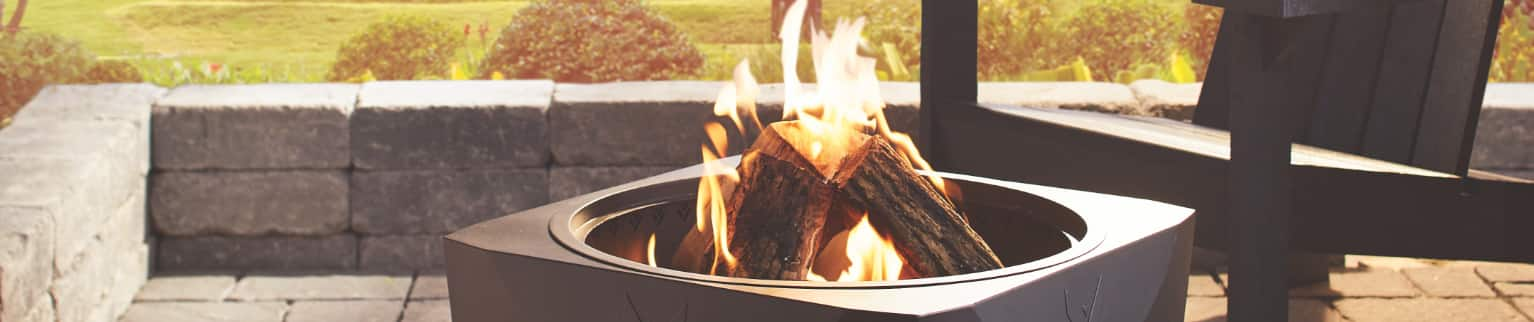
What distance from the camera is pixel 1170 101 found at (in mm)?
3688

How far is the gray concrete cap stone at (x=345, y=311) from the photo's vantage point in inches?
130

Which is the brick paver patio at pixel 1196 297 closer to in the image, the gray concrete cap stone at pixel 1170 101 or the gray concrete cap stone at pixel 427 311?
the gray concrete cap stone at pixel 427 311

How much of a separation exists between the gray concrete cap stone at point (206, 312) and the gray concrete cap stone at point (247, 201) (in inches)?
11.3

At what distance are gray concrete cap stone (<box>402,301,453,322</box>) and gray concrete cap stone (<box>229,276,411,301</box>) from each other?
0.25 feet

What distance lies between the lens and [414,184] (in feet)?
11.9

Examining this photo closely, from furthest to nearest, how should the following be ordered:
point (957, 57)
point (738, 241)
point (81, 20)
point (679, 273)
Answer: point (81, 20) < point (957, 57) < point (738, 241) < point (679, 273)

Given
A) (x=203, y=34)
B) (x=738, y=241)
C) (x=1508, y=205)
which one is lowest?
(x=203, y=34)

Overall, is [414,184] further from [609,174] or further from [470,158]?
[609,174]

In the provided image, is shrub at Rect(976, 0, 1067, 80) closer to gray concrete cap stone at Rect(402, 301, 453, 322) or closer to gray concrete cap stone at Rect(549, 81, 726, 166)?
gray concrete cap stone at Rect(549, 81, 726, 166)

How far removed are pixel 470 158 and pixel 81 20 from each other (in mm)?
4512

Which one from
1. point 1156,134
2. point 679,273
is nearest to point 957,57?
point 1156,134

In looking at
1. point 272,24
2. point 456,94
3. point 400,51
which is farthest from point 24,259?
point 272,24

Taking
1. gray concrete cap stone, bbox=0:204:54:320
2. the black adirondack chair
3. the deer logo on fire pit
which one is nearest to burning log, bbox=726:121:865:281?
the deer logo on fire pit

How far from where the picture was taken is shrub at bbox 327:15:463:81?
5.73m
